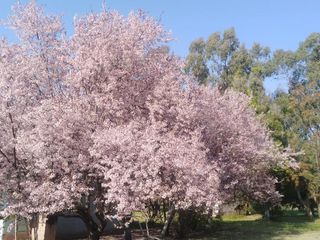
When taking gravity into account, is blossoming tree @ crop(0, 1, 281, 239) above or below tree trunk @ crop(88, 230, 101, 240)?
above

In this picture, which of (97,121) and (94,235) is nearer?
(97,121)

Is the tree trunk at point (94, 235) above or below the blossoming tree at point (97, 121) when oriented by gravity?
below

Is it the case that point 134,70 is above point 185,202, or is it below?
above

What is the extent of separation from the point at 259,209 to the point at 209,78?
60.9ft

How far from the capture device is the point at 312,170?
31.7 m

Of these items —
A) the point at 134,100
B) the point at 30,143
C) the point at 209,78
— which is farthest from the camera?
the point at 209,78

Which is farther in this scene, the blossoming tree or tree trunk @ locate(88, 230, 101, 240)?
tree trunk @ locate(88, 230, 101, 240)

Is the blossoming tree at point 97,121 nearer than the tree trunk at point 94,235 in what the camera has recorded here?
Yes

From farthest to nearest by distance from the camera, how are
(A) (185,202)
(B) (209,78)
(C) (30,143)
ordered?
(B) (209,78), (A) (185,202), (C) (30,143)

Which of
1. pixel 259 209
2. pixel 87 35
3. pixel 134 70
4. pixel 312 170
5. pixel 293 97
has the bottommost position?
pixel 259 209

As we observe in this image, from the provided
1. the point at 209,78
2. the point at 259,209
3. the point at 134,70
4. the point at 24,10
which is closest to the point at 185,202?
the point at 134,70

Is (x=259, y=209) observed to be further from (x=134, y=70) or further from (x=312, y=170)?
(x=134, y=70)

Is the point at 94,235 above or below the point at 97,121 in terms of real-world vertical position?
below

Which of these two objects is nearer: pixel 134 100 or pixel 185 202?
pixel 185 202
